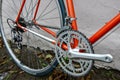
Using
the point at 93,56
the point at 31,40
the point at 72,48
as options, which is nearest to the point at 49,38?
the point at 72,48

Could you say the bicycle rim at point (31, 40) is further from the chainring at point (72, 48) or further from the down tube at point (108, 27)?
the down tube at point (108, 27)

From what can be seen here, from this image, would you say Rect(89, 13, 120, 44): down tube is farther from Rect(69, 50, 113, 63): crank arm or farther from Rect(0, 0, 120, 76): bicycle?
Rect(69, 50, 113, 63): crank arm

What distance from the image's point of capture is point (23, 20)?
2.99 metres

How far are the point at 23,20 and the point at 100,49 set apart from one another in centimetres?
90

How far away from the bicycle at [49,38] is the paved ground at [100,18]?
0.32 metres

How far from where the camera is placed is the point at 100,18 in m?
3.00

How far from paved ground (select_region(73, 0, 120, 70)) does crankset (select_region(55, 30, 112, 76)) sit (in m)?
0.73

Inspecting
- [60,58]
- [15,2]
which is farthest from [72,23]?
[15,2]

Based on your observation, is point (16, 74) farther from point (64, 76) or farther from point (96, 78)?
point (96, 78)

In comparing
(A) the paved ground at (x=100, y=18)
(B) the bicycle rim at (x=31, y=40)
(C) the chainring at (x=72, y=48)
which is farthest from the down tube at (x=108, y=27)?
(B) the bicycle rim at (x=31, y=40)

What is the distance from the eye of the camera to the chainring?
2228 millimetres

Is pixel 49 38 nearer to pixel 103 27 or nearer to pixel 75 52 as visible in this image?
pixel 75 52

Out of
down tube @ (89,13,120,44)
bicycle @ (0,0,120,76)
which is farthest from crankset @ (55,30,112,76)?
down tube @ (89,13,120,44)

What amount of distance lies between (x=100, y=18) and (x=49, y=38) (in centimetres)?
67
